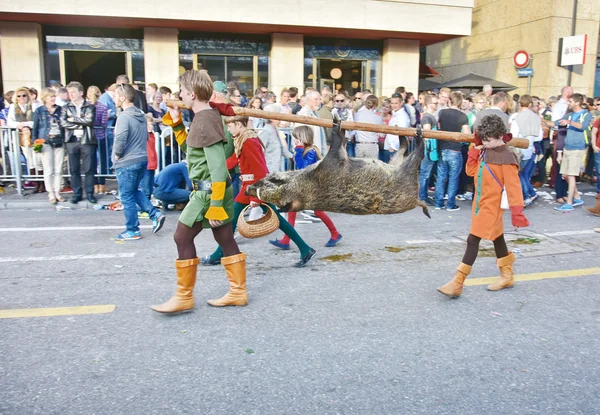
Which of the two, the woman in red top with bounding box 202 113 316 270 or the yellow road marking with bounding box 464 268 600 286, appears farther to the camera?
the woman in red top with bounding box 202 113 316 270

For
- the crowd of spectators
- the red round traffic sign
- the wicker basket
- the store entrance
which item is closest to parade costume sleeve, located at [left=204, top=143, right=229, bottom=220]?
the wicker basket

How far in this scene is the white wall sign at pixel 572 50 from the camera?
20172 mm

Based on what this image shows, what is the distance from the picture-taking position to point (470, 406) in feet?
10.7

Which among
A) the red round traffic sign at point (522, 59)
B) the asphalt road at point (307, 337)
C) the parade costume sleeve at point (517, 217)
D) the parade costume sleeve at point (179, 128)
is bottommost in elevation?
the asphalt road at point (307, 337)

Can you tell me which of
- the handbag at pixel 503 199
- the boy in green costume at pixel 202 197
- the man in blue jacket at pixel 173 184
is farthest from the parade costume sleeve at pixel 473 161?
the man in blue jacket at pixel 173 184

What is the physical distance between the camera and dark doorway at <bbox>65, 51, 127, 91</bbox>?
17.8 m

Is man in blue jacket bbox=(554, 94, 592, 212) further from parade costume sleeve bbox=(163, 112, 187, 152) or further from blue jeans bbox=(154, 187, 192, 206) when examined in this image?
parade costume sleeve bbox=(163, 112, 187, 152)

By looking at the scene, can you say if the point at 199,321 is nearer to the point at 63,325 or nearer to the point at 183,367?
the point at 183,367

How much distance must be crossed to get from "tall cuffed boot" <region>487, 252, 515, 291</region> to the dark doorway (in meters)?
16.1

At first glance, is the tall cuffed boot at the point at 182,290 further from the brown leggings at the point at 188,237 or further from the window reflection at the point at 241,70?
the window reflection at the point at 241,70

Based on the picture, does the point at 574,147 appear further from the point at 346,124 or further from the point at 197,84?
the point at 197,84

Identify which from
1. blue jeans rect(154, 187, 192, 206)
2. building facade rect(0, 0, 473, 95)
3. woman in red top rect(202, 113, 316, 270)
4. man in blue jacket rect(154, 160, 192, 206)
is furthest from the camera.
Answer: building facade rect(0, 0, 473, 95)

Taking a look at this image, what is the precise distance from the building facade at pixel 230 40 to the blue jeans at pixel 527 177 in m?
9.52

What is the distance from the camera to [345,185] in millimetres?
3998
